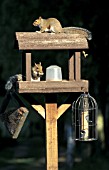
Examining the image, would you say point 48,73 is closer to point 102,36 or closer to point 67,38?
point 67,38

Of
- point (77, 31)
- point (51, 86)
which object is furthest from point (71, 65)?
point (51, 86)

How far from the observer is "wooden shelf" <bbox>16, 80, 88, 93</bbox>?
347 inches

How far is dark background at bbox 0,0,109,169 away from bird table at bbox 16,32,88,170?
34.1 ft

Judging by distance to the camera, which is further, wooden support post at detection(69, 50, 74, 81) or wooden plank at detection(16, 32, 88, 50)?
wooden support post at detection(69, 50, 74, 81)

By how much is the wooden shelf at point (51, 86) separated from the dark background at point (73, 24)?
10.5 meters

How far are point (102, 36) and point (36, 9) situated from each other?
6.54 feet

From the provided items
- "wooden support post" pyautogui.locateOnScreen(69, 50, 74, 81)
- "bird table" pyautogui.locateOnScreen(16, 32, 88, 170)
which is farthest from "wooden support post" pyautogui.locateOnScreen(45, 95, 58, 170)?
"wooden support post" pyautogui.locateOnScreen(69, 50, 74, 81)

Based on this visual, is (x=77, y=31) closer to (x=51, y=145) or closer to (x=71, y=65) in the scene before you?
(x=71, y=65)

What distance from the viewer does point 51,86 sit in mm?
8906

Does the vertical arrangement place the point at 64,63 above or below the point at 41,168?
above

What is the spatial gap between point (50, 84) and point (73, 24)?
10.9 metres

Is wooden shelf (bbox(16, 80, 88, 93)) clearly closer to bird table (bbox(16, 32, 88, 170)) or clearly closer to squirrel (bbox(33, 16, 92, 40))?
bird table (bbox(16, 32, 88, 170))

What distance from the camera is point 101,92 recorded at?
832 inches

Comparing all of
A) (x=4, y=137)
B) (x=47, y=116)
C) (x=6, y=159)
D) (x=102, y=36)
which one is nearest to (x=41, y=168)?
(x=6, y=159)
